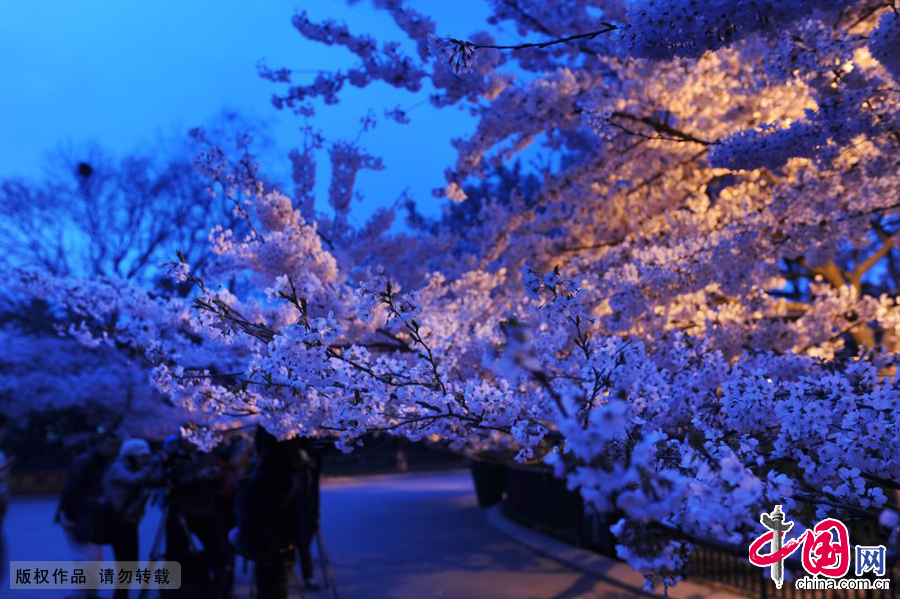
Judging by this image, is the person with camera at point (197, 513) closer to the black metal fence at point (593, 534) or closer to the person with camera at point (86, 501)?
the person with camera at point (86, 501)

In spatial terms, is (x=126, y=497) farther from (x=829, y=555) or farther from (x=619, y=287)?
(x=829, y=555)

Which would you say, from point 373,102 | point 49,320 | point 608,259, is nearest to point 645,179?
point 608,259

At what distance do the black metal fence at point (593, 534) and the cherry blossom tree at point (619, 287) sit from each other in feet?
3.88

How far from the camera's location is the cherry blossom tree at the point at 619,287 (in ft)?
8.02

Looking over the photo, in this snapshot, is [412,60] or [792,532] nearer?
[792,532]

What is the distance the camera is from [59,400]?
20.5 meters

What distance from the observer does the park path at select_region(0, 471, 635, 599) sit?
759 centimetres

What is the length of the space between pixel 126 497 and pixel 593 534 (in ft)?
19.7

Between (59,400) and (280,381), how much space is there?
2084 centimetres

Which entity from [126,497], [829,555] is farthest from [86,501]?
[829,555]

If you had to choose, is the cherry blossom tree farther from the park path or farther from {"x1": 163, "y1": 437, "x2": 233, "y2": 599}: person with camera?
the park path

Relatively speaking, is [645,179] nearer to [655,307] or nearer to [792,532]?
[655,307]

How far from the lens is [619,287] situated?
5852 mm

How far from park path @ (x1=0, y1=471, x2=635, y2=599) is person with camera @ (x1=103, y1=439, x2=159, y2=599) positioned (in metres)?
1.55
